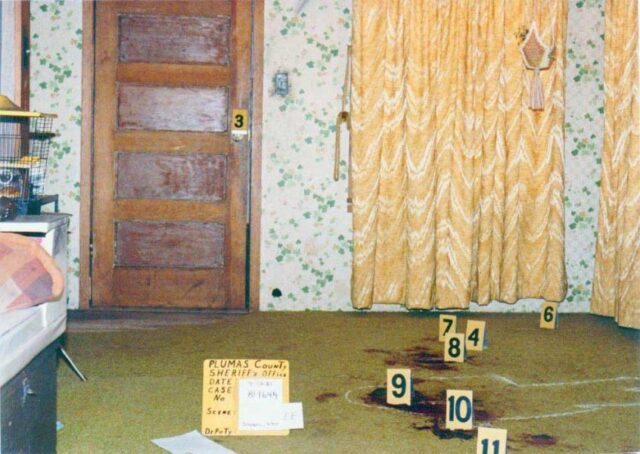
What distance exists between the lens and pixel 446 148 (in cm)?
475

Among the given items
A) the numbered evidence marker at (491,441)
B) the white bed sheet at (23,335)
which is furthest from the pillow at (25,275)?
the numbered evidence marker at (491,441)

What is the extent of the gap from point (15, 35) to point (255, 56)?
4.38 feet

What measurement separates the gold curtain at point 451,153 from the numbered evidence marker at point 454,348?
1141 mm

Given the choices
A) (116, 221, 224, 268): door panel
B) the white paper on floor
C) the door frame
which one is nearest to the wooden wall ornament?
the door frame

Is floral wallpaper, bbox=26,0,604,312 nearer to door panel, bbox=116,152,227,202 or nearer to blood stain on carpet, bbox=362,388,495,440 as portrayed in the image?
door panel, bbox=116,152,227,202

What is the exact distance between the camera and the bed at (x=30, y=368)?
171 cm

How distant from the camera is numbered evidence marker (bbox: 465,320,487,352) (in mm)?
3897

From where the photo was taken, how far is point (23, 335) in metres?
1.80

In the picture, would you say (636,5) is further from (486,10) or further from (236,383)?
(236,383)

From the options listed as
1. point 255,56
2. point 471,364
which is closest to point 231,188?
point 255,56

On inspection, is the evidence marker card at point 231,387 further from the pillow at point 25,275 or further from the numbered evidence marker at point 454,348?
the numbered evidence marker at point 454,348

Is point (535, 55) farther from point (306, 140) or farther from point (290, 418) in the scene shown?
point (290, 418)

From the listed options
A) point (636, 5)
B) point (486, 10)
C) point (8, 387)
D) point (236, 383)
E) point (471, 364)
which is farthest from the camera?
point (486, 10)

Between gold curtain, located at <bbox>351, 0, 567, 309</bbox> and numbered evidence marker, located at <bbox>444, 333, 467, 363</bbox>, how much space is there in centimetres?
114
